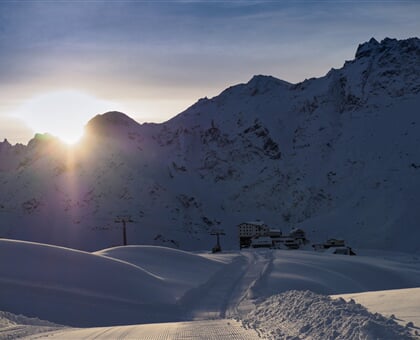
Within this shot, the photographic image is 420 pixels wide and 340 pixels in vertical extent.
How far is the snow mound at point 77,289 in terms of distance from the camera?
22.0 m

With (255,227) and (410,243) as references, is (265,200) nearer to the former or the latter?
(255,227)

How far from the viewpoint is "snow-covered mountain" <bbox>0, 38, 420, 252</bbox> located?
105625mm

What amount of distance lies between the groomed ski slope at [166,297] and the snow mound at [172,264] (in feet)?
0.34

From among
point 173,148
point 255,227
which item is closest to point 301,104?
point 173,148

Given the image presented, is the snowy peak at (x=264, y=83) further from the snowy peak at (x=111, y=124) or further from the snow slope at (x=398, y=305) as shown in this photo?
the snow slope at (x=398, y=305)

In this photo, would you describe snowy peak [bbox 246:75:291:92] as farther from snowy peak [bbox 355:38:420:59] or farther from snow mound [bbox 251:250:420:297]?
snow mound [bbox 251:250:420:297]

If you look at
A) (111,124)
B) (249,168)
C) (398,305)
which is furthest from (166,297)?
(111,124)

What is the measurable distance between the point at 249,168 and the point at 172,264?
9866 cm

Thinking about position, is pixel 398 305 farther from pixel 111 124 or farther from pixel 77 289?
pixel 111 124

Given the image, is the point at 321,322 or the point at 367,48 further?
the point at 367,48

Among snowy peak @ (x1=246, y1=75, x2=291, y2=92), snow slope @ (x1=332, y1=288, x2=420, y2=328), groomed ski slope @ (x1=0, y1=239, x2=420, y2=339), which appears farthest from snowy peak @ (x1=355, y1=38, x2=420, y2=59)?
snow slope @ (x1=332, y1=288, x2=420, y2=328)

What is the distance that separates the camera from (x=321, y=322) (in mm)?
12102

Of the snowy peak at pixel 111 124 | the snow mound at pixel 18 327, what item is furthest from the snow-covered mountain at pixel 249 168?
the snow mound at pixel 18 327

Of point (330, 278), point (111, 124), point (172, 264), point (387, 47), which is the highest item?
point (387, 47)
